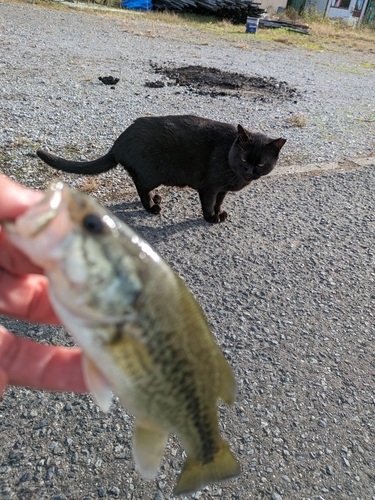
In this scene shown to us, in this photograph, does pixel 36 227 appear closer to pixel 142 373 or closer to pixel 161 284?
pixel 161 284

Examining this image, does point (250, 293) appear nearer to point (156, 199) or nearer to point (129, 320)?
point (156, 199)

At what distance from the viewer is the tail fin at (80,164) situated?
369cm

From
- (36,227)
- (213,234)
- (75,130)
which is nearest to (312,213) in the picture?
(213,234)

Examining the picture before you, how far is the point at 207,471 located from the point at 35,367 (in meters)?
0.81

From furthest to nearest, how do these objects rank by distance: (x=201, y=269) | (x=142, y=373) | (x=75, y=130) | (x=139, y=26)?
(x=139, y=26)
(x=75, y=130)
(x=201, y=269)
(x=142, y=373)

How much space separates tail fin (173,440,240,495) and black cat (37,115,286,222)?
284 cm

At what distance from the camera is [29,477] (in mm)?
1987

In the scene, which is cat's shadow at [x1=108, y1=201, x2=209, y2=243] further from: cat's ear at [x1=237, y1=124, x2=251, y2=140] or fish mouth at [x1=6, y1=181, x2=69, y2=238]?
fish mouth at [x1=6, y1=181, x2=69, y2=238]

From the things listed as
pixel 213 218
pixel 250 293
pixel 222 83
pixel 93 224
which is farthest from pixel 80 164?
pixel 222 83

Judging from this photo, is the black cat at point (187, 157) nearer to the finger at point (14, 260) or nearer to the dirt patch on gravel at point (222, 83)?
the finger at point (14, 260)

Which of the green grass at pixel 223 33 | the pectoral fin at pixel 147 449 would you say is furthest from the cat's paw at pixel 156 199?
the green grass at pixel 223 33

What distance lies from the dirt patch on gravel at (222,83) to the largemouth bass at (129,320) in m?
7.09

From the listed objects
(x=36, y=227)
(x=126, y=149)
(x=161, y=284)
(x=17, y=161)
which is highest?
(x=36, y=227)

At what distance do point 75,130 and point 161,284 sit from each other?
4.58 metres
